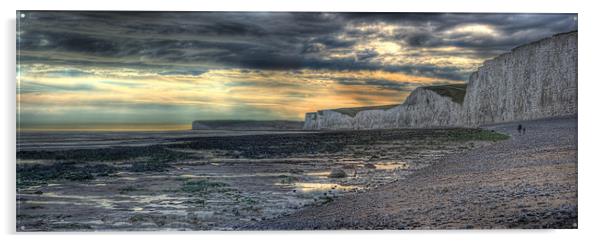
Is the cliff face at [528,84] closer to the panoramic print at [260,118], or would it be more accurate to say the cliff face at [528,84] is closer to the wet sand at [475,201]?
the panoramic print at [260,118]

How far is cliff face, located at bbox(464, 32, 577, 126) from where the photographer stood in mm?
8922

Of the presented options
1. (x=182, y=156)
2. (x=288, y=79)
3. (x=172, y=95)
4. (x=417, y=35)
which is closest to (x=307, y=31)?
(x=288, y=79)

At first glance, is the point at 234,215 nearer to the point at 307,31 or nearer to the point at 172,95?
the point at 172,95

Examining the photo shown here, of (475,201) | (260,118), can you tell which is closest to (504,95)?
(475,201)

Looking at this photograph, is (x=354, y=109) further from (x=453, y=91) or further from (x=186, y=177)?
(x=186, y=177)

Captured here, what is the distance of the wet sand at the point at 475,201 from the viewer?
779 cm

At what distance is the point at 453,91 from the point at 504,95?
189cm

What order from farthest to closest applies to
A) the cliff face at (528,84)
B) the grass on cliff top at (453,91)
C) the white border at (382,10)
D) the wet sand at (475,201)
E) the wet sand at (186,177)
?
the grass on cliff top at (453,91)
the cliff face at (528,84)
the wet sand at (186,177)
the white border at (382,10)
the wet sand at (475,201)

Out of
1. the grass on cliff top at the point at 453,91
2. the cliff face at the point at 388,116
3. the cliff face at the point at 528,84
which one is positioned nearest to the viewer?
the cliff face at the point at 528,84

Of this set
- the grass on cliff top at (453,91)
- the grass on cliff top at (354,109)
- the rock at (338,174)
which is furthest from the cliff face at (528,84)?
the rock at (338,174)

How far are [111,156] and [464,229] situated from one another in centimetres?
566

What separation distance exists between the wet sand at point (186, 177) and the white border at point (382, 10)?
168 mm

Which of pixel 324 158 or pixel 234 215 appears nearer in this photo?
pixel 234 215

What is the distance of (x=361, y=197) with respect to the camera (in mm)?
8594
